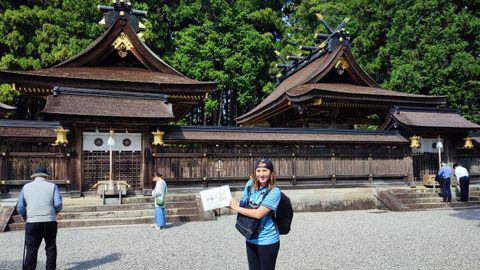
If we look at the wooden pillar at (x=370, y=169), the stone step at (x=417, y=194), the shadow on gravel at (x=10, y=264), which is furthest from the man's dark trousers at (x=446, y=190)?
the shadow on gravel at (x=10, y=264)

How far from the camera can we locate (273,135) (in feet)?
48.4

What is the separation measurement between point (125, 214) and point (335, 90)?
34.1ft

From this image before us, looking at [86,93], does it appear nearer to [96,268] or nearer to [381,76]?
[96,268]

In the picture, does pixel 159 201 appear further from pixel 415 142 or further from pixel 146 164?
pixel 415 142

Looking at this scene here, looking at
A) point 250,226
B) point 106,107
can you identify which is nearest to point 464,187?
point 106,107

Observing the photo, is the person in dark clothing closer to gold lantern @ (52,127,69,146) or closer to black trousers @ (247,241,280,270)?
black trousers @ (247,241,280,270)

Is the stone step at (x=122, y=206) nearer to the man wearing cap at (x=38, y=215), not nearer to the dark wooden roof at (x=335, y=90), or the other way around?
the man wearing cap at (x=38, y=215)

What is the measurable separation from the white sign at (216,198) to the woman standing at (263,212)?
81 mm

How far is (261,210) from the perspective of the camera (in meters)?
3.88

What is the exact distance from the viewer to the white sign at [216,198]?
155 inches

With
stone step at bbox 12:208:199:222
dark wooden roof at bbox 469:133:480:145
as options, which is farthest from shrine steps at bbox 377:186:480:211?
stone step at bbox 12:208:199:222

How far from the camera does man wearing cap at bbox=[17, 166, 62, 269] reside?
5695 millimetres

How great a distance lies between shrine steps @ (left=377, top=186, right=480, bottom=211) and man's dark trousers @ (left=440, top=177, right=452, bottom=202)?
0.67ft

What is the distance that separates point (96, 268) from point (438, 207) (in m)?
12.6
